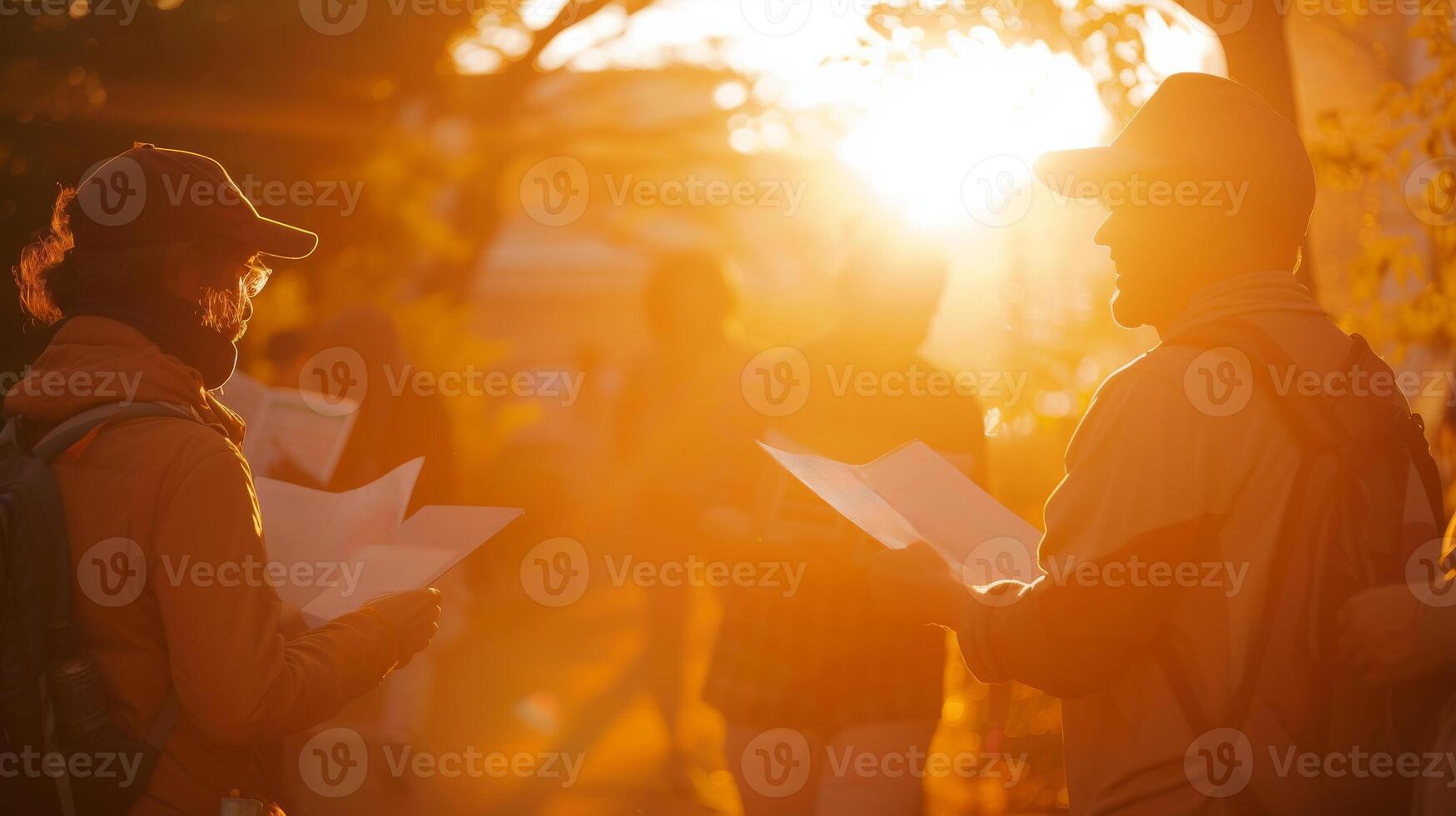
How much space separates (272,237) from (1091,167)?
163 cm

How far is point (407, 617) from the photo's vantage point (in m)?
2.65

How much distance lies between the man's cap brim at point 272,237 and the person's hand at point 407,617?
2.45ft

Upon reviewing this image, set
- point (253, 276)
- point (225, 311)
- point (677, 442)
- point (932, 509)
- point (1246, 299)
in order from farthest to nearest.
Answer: point (677, 442)
point (932, 509)
point (253, 276)
point (225, 311)
point (1246, 299)

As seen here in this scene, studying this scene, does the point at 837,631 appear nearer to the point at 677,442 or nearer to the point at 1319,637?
the point at 677,442

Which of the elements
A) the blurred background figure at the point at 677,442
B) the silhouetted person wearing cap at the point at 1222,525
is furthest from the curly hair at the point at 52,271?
the blurred background figure at the point at 677,442

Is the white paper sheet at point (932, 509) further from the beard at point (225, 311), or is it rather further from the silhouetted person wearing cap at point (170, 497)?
the beard at point (225, 311)

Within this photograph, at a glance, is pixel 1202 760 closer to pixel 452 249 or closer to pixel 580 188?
pixel 452 249

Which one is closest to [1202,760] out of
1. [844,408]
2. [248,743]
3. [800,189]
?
[248,743]

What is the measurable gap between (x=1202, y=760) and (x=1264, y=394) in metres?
0.63

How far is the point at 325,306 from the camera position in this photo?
6445mm

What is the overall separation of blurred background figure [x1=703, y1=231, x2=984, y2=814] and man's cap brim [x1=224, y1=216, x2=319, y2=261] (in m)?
1.68

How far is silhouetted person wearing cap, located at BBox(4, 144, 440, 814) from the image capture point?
2150 millimetres

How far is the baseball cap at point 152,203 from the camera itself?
233 cm

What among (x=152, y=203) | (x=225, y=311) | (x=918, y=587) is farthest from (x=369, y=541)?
(x=918, y=587)
